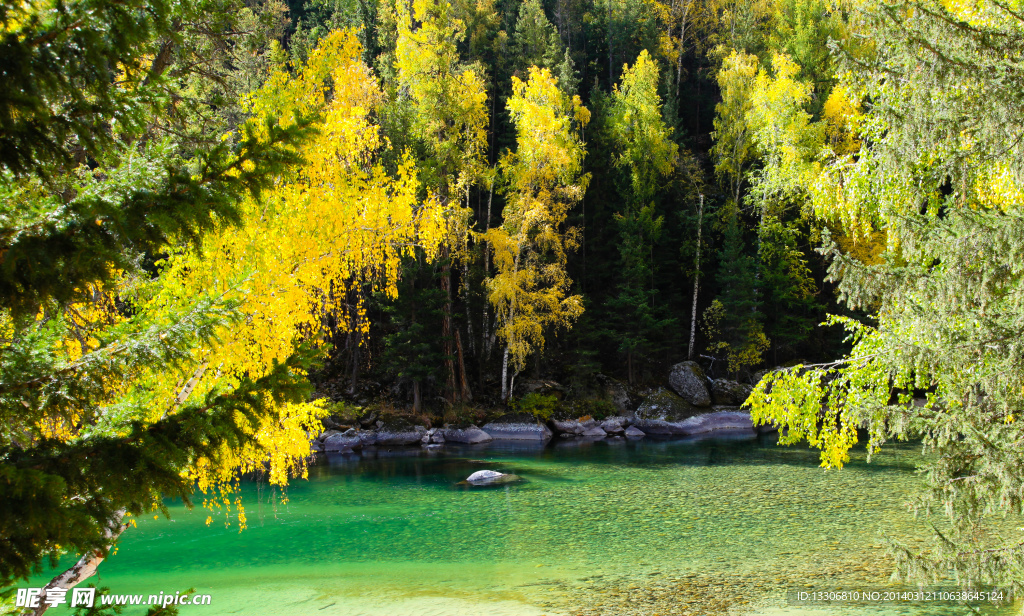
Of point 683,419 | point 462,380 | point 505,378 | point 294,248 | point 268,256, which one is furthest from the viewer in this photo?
point 462,380

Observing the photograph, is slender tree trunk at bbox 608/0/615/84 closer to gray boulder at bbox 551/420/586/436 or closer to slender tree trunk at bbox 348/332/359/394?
gray boulder at bbox 551/420/586/436

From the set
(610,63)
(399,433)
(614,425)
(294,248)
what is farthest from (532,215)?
(610,63)

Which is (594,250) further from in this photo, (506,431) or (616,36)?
(616,36)

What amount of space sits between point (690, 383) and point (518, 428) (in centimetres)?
713

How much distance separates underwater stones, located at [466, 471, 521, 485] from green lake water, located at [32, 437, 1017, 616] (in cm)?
41

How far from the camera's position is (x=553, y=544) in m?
9.77

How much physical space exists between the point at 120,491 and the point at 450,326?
19.6 metres

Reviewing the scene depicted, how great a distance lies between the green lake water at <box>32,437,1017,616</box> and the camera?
7.51 metres

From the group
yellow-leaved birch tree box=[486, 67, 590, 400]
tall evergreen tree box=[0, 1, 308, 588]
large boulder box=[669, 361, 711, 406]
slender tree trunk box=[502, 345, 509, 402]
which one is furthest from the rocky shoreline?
tall evergreen tree box=[0, 1, 308, 588]

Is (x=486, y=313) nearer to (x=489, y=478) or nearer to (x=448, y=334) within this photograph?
(x=448, y=334)

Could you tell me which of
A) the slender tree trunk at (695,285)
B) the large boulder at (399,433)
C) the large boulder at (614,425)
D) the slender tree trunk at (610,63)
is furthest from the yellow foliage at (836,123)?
the large boulder at (399,433)

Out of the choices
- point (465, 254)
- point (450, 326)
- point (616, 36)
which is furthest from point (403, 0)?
point (616, 36)

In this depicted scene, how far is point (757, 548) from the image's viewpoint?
29.9 ft

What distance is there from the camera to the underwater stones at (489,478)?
14.2m
